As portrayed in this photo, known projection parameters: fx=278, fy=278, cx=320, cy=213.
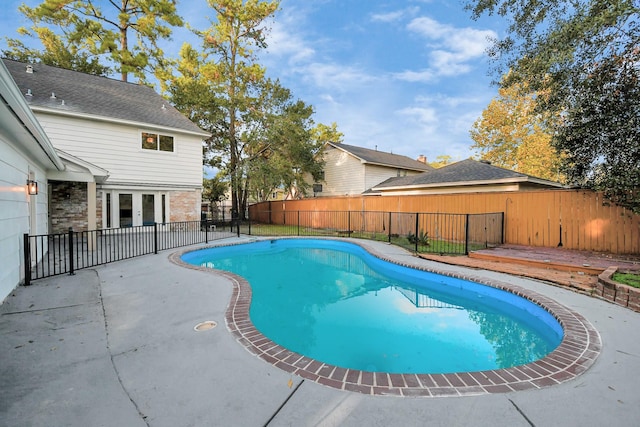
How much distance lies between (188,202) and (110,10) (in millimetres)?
15392

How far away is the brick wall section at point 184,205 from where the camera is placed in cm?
1338

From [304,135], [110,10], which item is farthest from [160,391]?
[110,10]

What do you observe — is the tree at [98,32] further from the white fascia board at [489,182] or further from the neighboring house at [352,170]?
the white fascia board at [489,182]

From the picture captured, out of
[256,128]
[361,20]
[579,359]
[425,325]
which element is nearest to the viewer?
[579,359]

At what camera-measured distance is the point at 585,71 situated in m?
6.68

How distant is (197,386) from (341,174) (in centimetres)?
1963

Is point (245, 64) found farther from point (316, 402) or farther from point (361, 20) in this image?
point (316, 402)

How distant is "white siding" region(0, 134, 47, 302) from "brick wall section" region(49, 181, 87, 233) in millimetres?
5989

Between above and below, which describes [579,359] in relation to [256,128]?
below

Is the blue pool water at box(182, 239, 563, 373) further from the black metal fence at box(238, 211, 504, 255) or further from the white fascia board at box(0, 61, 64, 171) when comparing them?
the white fascia board at box(0, 61, 64, 171)

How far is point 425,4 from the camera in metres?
11.6

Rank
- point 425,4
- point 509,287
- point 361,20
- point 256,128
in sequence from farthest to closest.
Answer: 1. point 256,128
2. point 361,20
3. point 425,4
4. point 509,287

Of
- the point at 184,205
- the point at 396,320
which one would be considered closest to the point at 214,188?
the point at 184,205

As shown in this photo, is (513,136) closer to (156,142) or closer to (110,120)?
→ (156,142)
